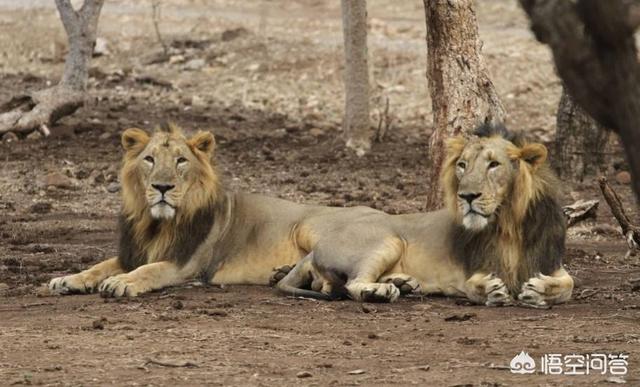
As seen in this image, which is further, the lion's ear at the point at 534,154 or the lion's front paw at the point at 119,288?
the lion's front paw at the point at 119,288

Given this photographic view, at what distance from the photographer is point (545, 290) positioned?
26.6 ft

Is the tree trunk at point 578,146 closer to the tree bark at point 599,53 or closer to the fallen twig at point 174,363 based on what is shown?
the fallen twig at point 174,363

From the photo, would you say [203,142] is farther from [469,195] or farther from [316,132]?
[316,132]

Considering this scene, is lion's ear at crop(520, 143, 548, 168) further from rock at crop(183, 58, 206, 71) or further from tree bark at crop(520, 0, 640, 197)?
rock at crop(183, 58, 206, 71)

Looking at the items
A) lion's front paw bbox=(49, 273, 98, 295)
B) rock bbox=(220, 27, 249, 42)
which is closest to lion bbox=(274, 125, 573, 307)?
lion's front paw bbox=(49, 273, 98, 295)

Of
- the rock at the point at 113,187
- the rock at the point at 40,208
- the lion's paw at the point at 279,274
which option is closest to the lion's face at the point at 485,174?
the lion's paw at the point at 279,274

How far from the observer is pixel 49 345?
6891mm

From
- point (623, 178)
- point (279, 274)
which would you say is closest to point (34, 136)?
point (623, 178)

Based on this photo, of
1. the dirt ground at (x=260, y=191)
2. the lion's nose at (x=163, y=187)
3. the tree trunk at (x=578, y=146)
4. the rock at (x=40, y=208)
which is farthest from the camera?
the tree trunk at (x=578, y=146)

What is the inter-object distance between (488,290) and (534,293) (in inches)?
9.4

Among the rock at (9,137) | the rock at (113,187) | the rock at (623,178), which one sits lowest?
the rock at (623,178)

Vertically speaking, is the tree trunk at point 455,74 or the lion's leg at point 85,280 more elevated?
the tree trunk at point 455,74

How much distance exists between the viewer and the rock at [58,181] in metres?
12.7

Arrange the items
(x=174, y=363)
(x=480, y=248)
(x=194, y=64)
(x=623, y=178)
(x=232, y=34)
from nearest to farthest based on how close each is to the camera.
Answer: (x=174, y=363) < (x=480, y=248) < (x=623, y=178) < (x=194, y=64) < (x=232, y=34)
